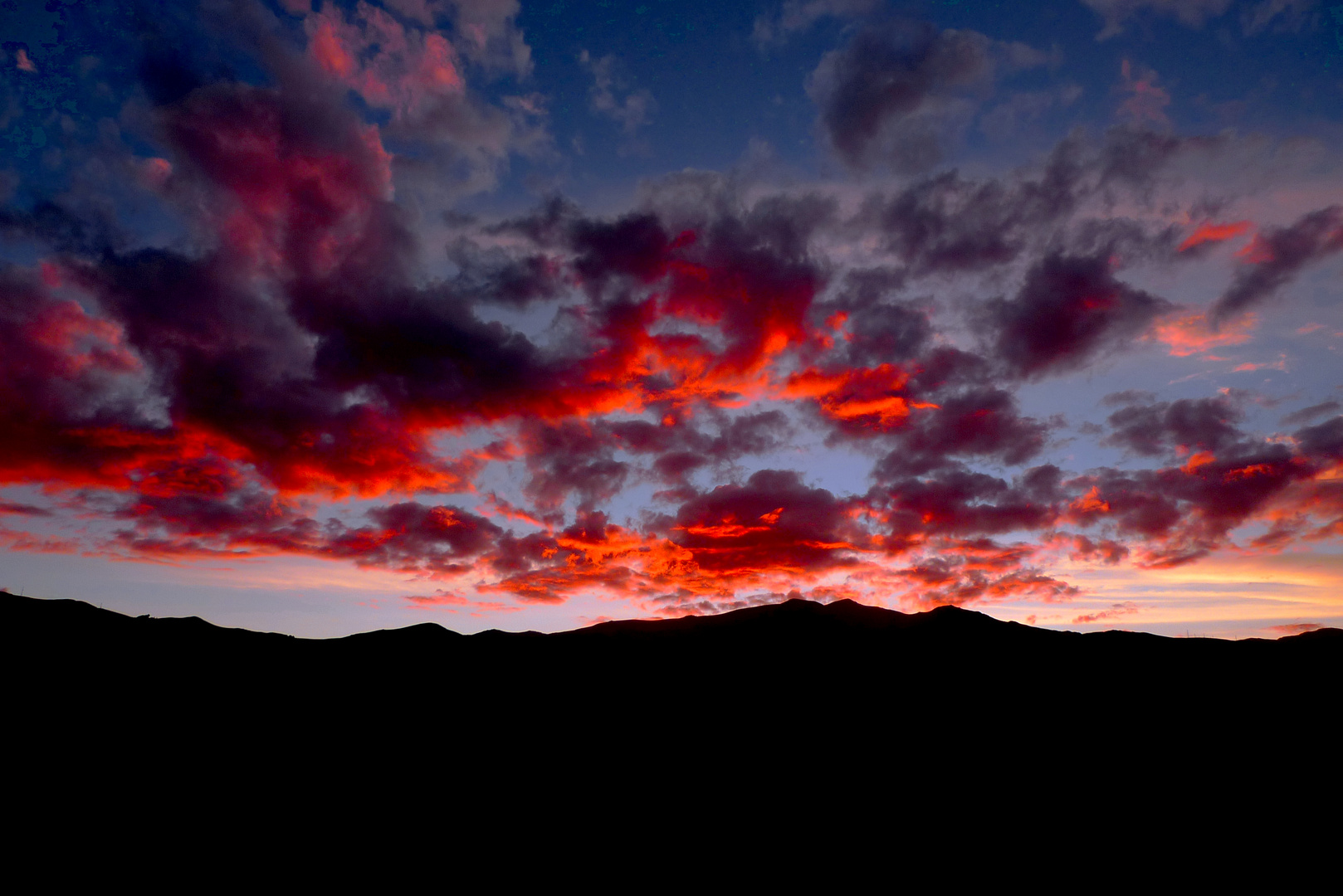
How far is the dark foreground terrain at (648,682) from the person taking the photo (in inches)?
1012

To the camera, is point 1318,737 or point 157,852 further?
point 1318,737

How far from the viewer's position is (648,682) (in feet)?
102

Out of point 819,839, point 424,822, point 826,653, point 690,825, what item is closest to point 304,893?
point 424,822

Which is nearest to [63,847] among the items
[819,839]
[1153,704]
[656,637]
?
[819,839]

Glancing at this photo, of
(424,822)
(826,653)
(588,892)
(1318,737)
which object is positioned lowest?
(588,892)

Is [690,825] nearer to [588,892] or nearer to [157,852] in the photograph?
[588,892]

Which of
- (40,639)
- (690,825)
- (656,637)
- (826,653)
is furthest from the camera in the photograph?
(656,637)

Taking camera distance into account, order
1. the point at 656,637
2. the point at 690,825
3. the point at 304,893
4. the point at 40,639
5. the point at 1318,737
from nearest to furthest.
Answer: the point at 304,893, the point at 690,825, the point at 1318,737, the point at 40,639, the point at 656,637

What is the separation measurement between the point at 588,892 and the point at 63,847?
13471mm

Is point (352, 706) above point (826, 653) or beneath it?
beneath

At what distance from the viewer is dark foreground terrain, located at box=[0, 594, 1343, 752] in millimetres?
25703

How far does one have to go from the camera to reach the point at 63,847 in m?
17.3

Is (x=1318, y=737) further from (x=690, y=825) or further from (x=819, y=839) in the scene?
(x=690, y=825)

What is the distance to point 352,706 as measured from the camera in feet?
90.3
